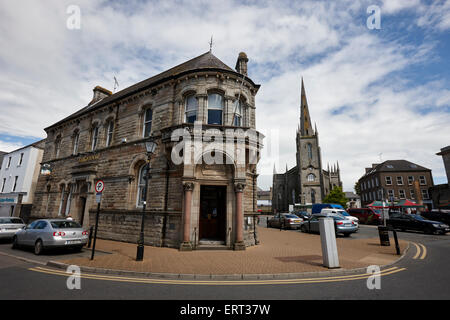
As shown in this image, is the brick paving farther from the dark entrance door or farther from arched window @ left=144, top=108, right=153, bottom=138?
arched window @ left=144, top=108, right=153, bottom=138

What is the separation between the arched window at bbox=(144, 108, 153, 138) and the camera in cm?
1437

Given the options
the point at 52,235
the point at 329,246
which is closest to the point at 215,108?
the point at 329,246

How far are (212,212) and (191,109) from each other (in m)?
6.16

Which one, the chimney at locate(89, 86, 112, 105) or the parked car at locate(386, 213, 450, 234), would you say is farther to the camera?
the chimney at locate(89, 86, 112, 105)

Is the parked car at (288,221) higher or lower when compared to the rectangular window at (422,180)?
lower

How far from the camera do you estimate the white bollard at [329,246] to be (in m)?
6.86

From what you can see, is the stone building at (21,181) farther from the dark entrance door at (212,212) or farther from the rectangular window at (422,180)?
the rectangular window at (422,180)

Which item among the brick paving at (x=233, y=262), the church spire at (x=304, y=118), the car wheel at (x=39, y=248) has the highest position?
the church spire at (x=304, y=118)

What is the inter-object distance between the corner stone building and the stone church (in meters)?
41.0

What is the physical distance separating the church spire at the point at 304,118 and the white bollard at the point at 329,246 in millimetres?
66497

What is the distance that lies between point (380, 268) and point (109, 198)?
14898 mm

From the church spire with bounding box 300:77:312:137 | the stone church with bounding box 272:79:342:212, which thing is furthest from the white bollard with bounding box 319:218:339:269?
the church spire with bounding box 300:77:312:137

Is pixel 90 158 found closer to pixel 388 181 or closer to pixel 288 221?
pixel 288 221

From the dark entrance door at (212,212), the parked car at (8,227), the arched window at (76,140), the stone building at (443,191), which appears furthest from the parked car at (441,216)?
the arched window at (76,140)
